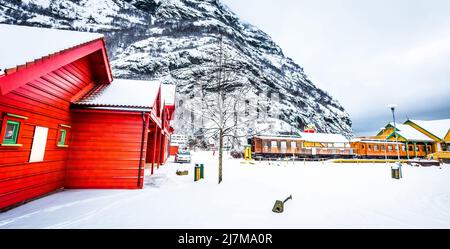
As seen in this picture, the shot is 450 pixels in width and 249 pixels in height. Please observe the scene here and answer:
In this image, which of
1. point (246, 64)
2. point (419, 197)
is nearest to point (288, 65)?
point (246, 64)

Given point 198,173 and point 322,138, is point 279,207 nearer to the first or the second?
point 198,173

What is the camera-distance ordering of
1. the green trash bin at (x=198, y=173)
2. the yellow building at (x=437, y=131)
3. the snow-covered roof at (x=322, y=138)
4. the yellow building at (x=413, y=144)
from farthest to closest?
the yellow building at (x=437, y=131) → the yellow building at (x=413, y=144) → the snow-covered roof at (x=322, y=138) → the green trash bin at (x=198, y=173)

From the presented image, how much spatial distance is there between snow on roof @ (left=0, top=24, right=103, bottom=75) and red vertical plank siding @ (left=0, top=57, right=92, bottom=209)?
3.20 feet

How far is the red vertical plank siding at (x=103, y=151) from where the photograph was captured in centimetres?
713

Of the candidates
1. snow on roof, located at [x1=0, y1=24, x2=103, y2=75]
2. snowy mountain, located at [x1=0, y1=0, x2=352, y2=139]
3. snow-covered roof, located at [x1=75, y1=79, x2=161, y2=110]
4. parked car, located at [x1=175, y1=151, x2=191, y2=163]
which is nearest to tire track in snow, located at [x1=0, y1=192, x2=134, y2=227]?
snow on roof, located at [x1=0, y1=24, x2=103, y2=75]

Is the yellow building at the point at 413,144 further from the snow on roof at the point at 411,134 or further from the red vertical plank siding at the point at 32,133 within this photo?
the red vertical plank siding at the point at 32,133

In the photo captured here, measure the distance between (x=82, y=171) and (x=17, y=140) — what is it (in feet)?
8.84

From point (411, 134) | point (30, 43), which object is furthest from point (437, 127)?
point (30, 43)

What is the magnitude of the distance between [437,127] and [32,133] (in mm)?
63825

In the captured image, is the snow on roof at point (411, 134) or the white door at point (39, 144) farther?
the snow on roof at point (411, 134)

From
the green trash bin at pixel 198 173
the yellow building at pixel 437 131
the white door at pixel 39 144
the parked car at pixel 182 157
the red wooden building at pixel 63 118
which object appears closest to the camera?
the red wooden building at pixel 63 118

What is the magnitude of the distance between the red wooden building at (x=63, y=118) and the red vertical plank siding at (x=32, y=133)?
0.03 metres

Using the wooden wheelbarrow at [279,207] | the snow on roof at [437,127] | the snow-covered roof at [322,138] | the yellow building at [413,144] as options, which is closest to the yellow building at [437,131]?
the snow on roof at [437,127]

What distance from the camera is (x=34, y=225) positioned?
12.6 ft
